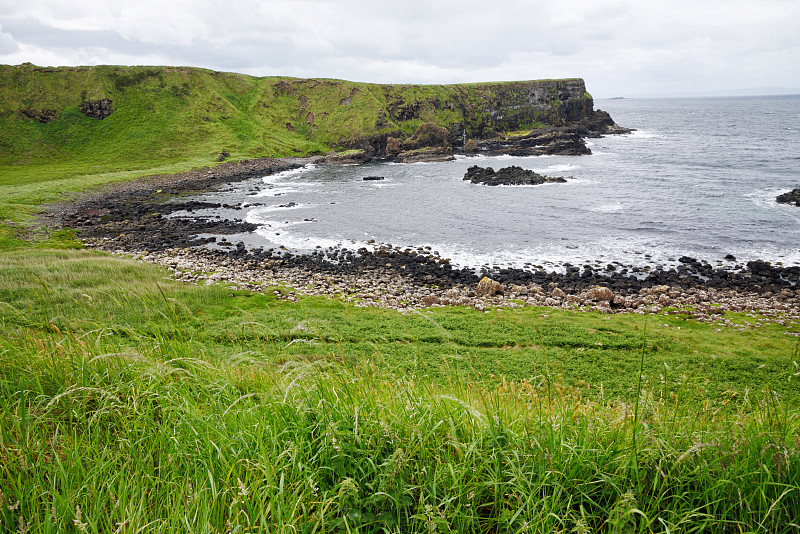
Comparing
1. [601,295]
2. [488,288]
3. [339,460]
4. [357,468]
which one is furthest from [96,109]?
[357,468]

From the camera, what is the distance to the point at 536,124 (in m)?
136

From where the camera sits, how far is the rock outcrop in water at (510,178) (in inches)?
2662

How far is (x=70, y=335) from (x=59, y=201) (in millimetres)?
69014

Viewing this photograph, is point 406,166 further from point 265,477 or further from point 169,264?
point 265,477

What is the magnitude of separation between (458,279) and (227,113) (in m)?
113

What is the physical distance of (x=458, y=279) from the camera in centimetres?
3003

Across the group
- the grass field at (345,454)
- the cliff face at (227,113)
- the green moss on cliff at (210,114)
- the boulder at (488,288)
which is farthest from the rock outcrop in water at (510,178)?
the grass field at (345,454)

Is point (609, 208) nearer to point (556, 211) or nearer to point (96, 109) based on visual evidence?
point (556, 211)

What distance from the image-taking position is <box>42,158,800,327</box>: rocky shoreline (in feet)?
81.6

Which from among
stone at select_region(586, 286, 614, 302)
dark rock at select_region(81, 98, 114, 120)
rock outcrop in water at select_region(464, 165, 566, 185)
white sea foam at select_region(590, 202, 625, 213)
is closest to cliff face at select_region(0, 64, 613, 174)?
dark rock at select_region(81, 98, 114, 120)

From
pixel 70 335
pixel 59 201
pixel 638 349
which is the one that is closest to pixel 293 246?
pixel 638 349

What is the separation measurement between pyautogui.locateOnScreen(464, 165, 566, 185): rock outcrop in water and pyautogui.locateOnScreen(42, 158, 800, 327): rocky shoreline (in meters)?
36.9

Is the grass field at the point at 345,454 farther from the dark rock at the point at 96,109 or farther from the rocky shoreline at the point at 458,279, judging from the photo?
the dark rock at the point at 96,109

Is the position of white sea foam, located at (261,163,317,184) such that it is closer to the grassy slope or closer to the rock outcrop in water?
the grassy slope
